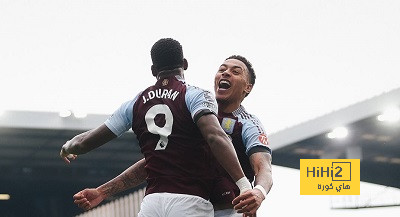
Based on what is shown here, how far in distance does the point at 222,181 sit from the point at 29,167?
2496cm

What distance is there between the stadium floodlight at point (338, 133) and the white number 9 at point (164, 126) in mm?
21292

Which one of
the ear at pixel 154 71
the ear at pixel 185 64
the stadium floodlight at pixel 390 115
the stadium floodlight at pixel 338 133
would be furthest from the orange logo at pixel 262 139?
the stadium floodlight at pixel 338 133

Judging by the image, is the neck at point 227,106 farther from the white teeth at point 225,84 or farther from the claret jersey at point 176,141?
the claret jersey at point 176,141

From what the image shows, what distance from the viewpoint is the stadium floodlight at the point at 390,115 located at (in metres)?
23.8

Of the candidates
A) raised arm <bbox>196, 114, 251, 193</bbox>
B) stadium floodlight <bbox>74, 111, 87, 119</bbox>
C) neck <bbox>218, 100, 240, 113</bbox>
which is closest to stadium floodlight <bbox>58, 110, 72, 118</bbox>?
stadium floodlight <bbox>74, 111, 87, 119</bbox>

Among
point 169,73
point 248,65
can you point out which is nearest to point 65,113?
point 248,65

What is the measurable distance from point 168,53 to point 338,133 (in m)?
22.0

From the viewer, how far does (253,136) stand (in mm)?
5188

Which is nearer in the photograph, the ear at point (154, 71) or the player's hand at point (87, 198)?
the ear at point (154, 71)

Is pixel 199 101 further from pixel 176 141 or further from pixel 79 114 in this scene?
pixel 79 114

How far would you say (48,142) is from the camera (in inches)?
951

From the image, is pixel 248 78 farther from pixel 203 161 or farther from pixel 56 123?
pixel 56 123

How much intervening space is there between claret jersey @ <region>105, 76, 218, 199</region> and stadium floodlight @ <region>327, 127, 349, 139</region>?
Answer: 21247mm

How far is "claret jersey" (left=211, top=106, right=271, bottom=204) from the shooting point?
512 cm
